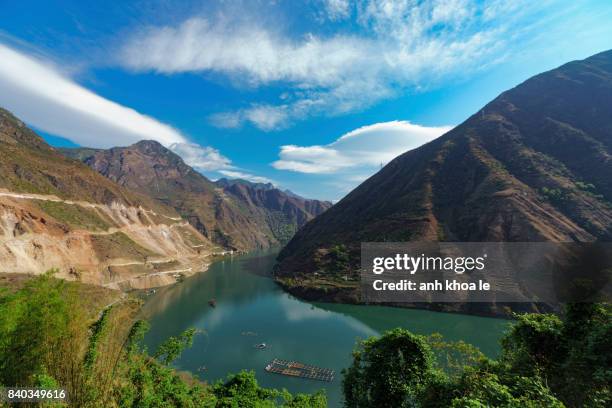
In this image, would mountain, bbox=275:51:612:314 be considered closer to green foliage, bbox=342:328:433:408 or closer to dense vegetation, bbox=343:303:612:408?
green foliage, bbox=342:328:433:408

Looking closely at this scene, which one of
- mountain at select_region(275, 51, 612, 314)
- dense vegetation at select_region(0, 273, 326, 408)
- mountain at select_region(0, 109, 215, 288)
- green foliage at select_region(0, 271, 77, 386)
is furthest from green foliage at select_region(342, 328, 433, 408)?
mountain at select_region(275, 51, 612, 314)

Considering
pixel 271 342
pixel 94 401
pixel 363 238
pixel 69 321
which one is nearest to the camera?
pixel 94 401

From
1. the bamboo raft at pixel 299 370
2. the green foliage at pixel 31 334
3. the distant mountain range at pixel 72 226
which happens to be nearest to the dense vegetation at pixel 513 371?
the green foliage at pixel 31 334

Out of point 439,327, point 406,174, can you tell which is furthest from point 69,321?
point 406,174

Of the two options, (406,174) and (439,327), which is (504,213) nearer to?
(439,327)

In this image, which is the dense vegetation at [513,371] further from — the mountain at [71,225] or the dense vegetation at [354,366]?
the mountain at [71,225]

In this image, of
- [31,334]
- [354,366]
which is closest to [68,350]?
[31,334]

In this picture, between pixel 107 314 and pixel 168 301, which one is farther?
pixel 168 301
